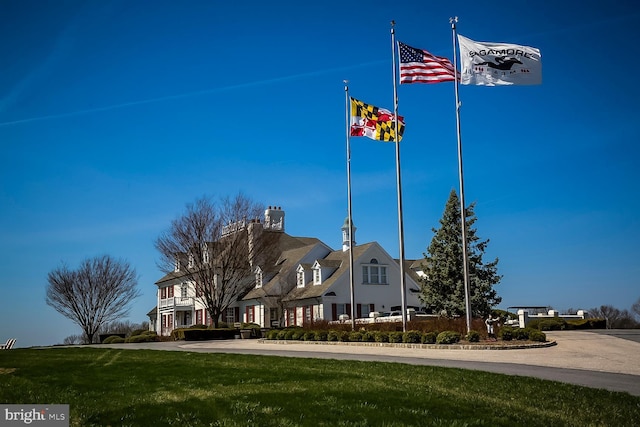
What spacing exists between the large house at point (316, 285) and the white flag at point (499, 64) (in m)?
26.5

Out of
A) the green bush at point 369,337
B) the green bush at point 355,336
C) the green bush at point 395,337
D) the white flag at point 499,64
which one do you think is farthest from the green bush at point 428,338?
the white flag at point 499,64

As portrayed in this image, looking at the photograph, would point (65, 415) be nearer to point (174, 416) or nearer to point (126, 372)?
point (174, 416)

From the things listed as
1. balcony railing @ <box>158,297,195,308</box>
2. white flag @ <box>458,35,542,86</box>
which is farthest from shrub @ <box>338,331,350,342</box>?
balcony railing @ <box>158,297,195,308</box>

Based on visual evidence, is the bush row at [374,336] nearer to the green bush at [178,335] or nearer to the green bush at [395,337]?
the green bush at [395,337]

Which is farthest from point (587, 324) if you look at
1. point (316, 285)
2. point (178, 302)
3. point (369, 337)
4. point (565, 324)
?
point (178, 302)

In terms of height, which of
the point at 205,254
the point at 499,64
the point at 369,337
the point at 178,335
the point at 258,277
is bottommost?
the point at 178,335

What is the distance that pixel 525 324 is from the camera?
1474 inches

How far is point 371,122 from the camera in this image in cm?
3195

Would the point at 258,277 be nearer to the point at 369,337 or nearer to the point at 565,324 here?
the point at 565,324

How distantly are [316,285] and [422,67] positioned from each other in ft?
88.7

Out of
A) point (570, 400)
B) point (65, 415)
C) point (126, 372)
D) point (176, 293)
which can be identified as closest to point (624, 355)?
point (570, 400)

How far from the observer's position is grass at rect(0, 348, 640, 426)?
9445mm

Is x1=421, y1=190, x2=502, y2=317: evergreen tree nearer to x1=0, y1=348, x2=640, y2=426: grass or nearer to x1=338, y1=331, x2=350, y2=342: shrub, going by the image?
x1=338, y1=331, x2=350, y2=342: shrub

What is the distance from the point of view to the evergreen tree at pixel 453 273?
127ft
